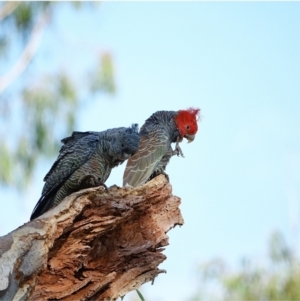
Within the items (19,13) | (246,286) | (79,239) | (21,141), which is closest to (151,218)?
(79,239)

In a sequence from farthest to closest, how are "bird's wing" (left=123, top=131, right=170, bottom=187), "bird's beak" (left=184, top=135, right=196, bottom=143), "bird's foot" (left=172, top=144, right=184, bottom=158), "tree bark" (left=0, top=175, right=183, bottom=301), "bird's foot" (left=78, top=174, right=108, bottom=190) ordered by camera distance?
"bird's beak" (left=184, top=135, right=196, bottom=143) → "bird's foot" (left=172, top=144, right=184, bottom=158) → "bird's wing" (left=123, top=131, right=170, bottom=187) → "bird's foot" (left=78, top=174, right=108, bottom=190) → "tree bark" (left=0, top=175, right=183, bottom=301)

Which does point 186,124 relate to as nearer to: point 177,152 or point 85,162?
point 177,152

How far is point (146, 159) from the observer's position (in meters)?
5.58

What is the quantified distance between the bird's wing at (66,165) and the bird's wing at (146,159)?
698mm

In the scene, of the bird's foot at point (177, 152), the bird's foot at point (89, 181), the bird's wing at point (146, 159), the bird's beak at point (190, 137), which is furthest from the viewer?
the bird's beak at point (190, 137)

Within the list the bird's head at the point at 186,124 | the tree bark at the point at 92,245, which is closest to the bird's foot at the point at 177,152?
the bird's head at the point at 186,124

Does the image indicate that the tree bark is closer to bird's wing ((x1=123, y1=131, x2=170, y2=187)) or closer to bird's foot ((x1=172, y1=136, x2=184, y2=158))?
bird's wing ((x1=123, y1=131, x2=170, y2=187))

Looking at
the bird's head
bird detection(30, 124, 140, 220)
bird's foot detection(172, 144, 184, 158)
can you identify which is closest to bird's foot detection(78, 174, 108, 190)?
bird detection(30, 124, 140, 220)

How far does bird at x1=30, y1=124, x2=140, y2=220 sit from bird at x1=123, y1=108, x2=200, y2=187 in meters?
0.64

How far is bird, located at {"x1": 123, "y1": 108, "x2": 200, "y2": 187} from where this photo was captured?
219 inches

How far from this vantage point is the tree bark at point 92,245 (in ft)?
11.2

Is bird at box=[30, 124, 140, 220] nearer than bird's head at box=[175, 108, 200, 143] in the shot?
Yes

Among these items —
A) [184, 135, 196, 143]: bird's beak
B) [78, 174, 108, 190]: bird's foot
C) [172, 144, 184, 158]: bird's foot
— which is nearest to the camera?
[78, 174, 108, 190]: bird's foot

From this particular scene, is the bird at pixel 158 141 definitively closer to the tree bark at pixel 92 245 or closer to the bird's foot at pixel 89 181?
the bird's foot at pixel 89 181
